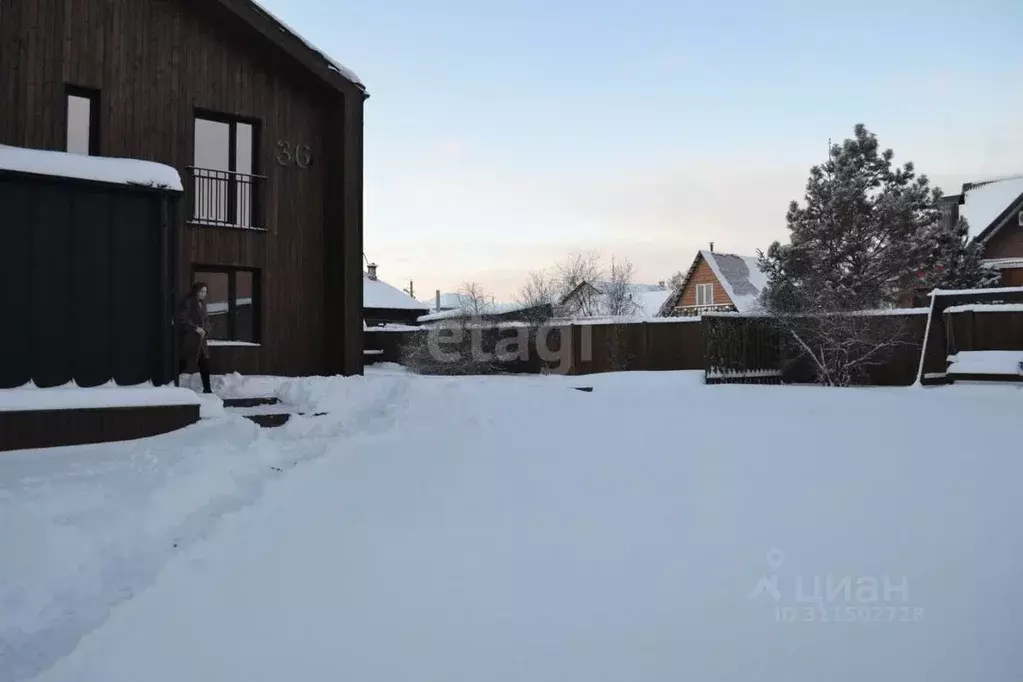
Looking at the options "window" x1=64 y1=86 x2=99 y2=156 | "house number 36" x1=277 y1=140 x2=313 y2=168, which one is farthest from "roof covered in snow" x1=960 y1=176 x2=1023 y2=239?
"window" x1=64 y1=86 x2=99 y2=156

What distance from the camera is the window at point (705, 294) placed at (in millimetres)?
35625

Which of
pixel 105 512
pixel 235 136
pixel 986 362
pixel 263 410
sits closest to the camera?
pixel 105 512

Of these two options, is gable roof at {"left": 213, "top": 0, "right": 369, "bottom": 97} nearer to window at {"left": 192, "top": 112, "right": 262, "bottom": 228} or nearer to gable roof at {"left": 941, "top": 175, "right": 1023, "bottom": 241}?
window at {"left": 192, "top": 112, "right": 262, "bottom": 228}

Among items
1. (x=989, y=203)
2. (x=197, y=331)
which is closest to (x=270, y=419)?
(x=197, y=331)

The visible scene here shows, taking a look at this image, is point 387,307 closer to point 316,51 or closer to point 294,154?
point 294,154

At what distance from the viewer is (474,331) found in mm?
17953

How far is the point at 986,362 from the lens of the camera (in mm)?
11539

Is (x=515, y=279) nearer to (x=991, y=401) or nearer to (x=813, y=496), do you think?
(x=991, y=401)

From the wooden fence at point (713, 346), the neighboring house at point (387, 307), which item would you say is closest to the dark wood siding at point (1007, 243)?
the wooden fence at point (713, 346)

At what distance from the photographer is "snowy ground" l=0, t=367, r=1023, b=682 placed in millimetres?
2607

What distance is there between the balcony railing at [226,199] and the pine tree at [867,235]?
46.8ft

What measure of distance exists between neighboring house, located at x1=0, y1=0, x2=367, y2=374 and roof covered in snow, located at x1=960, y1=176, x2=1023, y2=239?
23022 millimetres

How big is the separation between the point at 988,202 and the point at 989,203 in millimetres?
165

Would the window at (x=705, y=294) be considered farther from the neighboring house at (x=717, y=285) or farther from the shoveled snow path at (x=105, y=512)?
the shoveled snow path at (x=105, y=512)
